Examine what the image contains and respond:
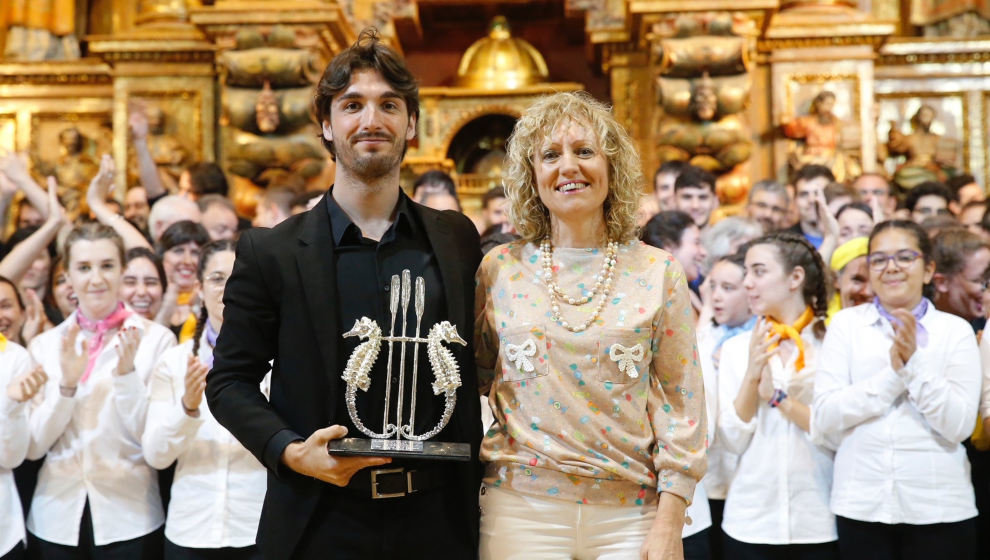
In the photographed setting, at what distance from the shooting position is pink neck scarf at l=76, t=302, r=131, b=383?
3.83 meters

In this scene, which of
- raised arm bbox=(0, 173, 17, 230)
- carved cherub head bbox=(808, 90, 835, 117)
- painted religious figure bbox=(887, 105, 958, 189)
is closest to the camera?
raised arm bbox=(0, 173, 17, 230)

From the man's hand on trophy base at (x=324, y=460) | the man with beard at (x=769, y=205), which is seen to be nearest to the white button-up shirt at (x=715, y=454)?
the man's hand on trophy base at (x=324, y=460)

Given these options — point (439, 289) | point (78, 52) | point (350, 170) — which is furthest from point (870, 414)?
point (78, 52)

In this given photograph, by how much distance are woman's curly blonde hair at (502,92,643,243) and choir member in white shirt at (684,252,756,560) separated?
3.68 feet

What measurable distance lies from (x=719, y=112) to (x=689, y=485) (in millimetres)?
5199

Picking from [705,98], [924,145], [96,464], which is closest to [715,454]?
[96,464]

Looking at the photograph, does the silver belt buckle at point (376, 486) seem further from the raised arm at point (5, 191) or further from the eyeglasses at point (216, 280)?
the raised arm at point (5, 191)

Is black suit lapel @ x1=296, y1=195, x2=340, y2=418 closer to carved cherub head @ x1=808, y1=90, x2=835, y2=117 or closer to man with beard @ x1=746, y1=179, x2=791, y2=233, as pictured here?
man with beard @ x1=746, y1=179, x2=791, y2=233

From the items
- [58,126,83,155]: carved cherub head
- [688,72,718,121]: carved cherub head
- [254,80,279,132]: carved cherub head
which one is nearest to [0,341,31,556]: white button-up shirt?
[254,80,279,132]: carved cherub head

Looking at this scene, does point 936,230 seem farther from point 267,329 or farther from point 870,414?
point 267,329

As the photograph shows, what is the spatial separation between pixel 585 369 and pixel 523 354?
0.14m

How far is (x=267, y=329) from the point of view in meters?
2.34

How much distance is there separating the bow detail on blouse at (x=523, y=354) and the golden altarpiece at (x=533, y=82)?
4828mm

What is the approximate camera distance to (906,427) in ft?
11.2
